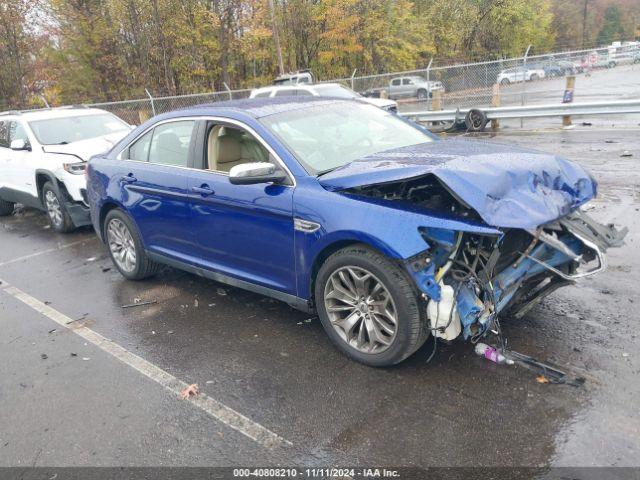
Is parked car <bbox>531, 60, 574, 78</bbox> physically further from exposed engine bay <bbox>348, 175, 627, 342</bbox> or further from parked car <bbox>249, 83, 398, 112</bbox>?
exposed engine bay <bbox>348, 175, 627, 342</bbox>

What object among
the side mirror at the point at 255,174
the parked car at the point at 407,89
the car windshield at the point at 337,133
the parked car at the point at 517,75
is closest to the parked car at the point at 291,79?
the parked car at the point at 407,89

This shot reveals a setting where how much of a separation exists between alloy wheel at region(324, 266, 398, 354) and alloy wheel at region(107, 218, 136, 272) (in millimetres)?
2702

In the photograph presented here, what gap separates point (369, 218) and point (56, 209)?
20.5 ft

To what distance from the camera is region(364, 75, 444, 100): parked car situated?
20.3 m

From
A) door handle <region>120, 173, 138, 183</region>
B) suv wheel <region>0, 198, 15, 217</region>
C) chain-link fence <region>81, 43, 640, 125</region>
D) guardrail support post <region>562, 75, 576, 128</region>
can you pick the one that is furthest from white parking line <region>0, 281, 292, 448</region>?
chain-link fence <region>81, 43, 640, 125</region>

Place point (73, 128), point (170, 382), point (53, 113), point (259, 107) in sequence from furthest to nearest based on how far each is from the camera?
point (53, 113)
point (73, 128)
point (259, 107)
point (170, 382)

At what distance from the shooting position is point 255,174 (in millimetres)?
3656

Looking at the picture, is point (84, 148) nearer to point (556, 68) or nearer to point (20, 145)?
point (20, 145)

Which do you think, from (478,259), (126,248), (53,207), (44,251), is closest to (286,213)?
(478,259)

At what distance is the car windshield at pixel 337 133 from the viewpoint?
3.92 m

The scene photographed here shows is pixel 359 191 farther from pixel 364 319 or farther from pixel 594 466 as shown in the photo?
pixel 594 466

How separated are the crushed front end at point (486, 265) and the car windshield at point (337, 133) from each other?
1.10 m

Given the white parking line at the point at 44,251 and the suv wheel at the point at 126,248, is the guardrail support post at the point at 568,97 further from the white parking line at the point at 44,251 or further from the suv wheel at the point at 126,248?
the suv wheel at the point at 126,248

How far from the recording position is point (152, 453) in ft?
9.57
